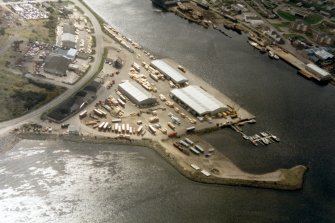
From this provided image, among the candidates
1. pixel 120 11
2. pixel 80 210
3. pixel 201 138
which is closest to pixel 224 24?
pixel 120 11

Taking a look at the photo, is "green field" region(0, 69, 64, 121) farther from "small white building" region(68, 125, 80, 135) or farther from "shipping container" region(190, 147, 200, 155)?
"shipping container" region(190, 147, 200, 155)

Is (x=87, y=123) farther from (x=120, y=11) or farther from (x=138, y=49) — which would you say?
(x=120, y=11)

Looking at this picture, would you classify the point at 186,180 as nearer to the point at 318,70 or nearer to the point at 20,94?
the point at 20,94

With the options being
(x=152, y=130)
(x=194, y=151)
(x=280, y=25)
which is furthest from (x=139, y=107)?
(x=280, y=25)

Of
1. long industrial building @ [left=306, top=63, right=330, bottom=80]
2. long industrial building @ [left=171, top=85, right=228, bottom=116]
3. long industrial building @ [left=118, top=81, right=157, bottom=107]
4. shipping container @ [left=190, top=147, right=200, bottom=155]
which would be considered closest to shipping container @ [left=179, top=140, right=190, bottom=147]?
shipping container @ [left=190, top=147, right=200, bottom=155]

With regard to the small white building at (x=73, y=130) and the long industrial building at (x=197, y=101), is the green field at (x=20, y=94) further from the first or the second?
the long industrial building at (x=197, y=101)
